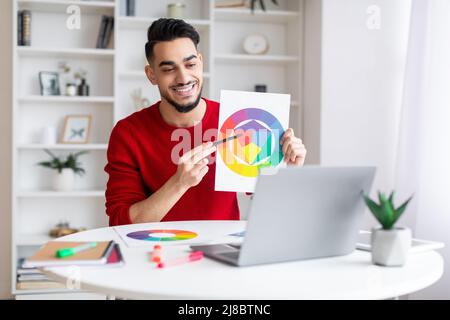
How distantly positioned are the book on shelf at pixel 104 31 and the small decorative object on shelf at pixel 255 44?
0.95 metres

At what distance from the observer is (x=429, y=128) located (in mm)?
2945

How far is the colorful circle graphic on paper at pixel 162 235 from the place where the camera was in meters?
1.44

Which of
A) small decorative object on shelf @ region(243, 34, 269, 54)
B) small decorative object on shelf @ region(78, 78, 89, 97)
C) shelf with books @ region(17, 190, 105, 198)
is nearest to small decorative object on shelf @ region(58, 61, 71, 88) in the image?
small decorative object on shelf @ region(78, 78, 89, 97)

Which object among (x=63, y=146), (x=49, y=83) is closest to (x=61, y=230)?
(x=63, y=146)

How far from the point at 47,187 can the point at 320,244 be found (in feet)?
9.79

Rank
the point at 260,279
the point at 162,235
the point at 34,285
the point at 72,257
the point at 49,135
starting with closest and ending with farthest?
the point at 260,279 < the point at 72,257 < the point at 162,235 < the point at 34,285 < the point at 49,135

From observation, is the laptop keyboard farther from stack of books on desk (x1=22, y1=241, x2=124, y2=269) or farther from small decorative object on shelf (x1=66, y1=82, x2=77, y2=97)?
small decorative object on shelf (x1=66, y1=82, x2=77, y2=97)

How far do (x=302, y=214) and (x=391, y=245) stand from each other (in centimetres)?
19

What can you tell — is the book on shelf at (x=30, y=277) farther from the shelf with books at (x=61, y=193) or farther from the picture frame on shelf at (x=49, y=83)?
the picture frame on shelf at (x=49, y=83)

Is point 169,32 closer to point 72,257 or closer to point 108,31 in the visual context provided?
point 72,257

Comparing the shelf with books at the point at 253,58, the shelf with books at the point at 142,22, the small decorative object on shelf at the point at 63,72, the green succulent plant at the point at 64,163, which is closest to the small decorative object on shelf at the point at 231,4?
the shelf with books at the point at 142,22

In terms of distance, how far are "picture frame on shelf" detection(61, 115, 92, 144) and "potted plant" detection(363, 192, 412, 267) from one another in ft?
9.49

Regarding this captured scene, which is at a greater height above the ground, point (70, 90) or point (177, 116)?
point (70, 90)

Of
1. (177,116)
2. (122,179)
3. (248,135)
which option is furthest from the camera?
(177,116)
